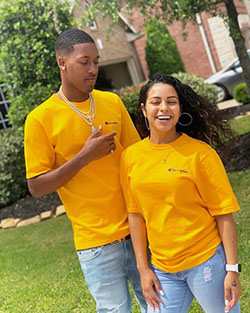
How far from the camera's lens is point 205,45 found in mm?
20469

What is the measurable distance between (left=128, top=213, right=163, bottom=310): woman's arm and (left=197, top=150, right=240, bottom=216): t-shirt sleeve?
0.39 meters

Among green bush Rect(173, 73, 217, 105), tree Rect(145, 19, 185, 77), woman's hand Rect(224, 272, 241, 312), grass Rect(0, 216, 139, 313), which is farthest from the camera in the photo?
tree Rect(145, 19, 185, 77)

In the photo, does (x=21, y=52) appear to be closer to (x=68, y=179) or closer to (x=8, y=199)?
(x=8, y=199)

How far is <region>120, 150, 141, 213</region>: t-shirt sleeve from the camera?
2242mm

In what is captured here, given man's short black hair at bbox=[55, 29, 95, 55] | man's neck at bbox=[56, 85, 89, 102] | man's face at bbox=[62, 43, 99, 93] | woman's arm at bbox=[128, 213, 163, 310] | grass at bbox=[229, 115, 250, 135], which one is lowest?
grass at bbox=[229, 115, 250, 135]

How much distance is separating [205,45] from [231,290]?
19.6 metres

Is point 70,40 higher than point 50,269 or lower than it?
higher

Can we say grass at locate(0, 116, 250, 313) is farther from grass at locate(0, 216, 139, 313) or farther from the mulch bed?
the mulch bed

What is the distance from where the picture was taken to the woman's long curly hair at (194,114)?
2.29m

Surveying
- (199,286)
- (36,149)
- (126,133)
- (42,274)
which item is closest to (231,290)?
(199,286)

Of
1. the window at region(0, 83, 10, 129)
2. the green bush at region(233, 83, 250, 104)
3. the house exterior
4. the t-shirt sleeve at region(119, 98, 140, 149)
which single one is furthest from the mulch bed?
the house exterior

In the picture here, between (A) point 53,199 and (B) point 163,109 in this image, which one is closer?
(B) point 163,109

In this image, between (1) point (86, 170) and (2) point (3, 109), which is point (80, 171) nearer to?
(1) point (86, 170)

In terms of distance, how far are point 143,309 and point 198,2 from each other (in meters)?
5.87
